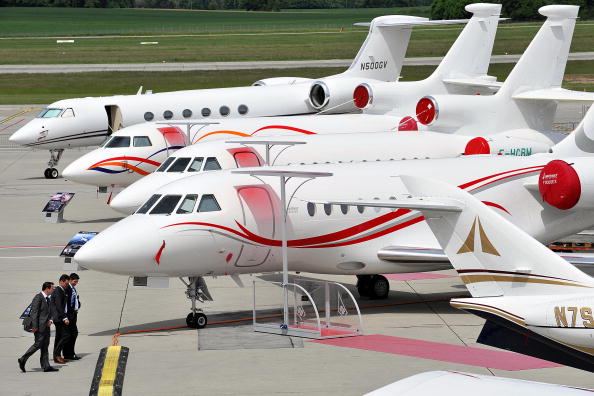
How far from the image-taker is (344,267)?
977 inches

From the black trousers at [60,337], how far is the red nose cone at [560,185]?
1010cm

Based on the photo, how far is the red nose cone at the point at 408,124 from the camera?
37.5 meters

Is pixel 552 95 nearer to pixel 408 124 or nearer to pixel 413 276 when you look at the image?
pixel 408 124

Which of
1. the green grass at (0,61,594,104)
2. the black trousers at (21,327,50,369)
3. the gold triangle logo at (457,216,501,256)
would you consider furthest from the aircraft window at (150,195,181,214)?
the green grass at (0,61,594,104)

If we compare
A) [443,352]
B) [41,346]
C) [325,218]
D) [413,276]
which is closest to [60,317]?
[41,346]

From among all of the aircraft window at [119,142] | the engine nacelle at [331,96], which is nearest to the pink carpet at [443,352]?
the aircraft window at [119,142]

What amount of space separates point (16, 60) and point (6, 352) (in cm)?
9785

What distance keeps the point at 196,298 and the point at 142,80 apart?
7058 cm

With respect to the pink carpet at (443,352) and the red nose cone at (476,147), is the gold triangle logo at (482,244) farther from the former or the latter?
the red nose cone at (476,147)

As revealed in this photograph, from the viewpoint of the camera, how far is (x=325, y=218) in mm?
24453

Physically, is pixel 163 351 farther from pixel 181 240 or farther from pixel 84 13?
pixel 84 13

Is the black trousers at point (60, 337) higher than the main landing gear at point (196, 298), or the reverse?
the main landing gear at point (196, 298)

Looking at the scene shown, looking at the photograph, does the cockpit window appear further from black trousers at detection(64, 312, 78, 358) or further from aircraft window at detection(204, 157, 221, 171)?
black trousers at detection(64, 312, 78, 358)

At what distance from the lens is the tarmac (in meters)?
19.4
